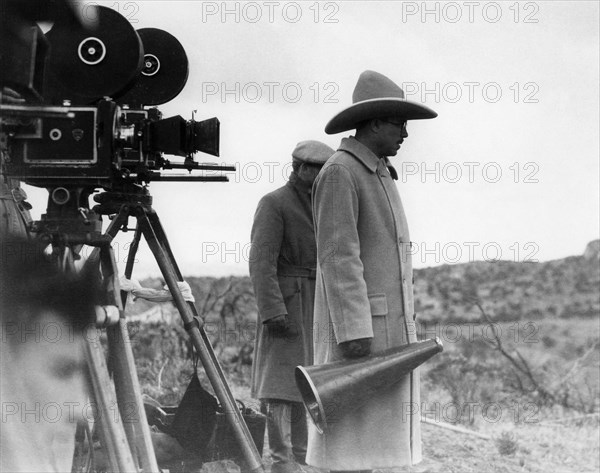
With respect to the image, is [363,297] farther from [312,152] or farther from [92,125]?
[312,152]

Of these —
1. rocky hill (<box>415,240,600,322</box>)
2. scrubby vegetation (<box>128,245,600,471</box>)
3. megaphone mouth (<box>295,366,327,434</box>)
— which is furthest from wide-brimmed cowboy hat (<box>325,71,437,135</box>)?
rocky hill (<box>415,240,600,322</box>)

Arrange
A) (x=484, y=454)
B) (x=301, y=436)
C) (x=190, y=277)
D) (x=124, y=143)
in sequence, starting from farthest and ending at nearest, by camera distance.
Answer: (x=190, y=277) < (x=484, y=454) < (x=301, y=436) < (x=124, y=143)

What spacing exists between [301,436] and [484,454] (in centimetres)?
165

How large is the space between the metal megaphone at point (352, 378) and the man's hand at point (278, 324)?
1392 millimetres

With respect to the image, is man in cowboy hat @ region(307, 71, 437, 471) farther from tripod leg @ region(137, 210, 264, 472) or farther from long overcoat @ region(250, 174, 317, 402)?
long overcoat @ region(250, 174, 317, 402)

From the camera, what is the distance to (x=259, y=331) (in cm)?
566

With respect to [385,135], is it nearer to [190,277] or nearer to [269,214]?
[269,214]

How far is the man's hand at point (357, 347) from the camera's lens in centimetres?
398

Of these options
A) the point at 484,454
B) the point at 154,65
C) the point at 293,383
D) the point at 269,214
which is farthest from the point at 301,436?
the point at 154,65

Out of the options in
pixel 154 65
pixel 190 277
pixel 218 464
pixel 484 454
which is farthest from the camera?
pixel 190 277

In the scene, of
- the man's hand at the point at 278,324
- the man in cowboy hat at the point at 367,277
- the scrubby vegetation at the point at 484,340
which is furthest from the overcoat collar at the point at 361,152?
the scrubby vegetation at the point at 484,340

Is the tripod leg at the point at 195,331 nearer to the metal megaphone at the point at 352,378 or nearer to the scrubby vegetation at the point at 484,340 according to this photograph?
the metal megaphone at the point at 352,378

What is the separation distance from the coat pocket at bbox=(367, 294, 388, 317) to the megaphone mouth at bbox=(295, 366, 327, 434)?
1.31 ft

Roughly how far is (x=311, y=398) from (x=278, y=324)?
146cm
